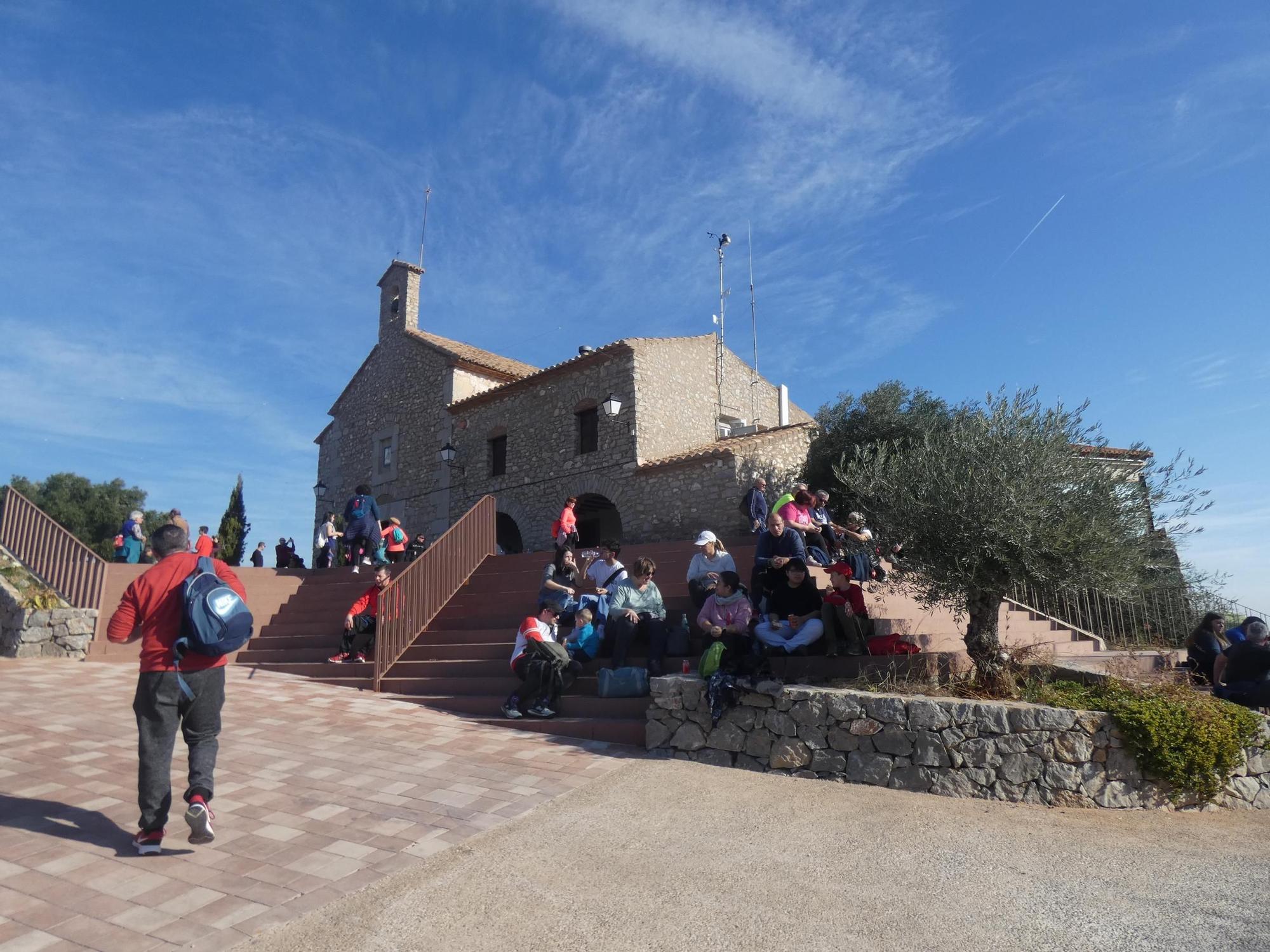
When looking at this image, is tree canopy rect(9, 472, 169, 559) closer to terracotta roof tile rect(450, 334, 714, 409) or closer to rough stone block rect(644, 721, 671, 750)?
terracotta roof tile rect(450, 334, 714, 409)

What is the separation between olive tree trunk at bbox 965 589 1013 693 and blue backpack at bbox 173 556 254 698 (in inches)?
217

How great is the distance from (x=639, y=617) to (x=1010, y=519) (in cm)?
341

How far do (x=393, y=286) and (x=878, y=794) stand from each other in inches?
861

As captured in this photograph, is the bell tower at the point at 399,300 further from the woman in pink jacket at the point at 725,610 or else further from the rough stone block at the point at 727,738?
the rough stone block at the point at 727,738

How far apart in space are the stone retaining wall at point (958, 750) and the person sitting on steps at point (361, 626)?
5.53m

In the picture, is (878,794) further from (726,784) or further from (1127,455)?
(1127,455)

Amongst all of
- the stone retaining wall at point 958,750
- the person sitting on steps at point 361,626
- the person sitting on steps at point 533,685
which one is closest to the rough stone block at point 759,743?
the stone retaining wall at point 958,750

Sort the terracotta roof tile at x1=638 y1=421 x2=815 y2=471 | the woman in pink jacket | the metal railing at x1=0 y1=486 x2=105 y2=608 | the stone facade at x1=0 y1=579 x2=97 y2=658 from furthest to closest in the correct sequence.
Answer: the terracotta roof tile at x1=638 y1=421 x2=815 y2=471
the metal railing at x1=0 y1=486 x2=105 y2=608
the stone facade at x1=0 y1=579 x2=97 y2=658
the woman in pink jacket

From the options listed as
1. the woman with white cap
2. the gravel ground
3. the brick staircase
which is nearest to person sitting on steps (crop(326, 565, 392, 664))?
the brick staircase

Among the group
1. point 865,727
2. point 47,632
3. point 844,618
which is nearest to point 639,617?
point 844,618

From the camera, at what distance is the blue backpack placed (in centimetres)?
389

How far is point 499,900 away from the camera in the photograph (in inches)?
146

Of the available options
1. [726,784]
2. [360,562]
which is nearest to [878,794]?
[726,784]

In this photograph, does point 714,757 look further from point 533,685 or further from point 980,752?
point 980,752
